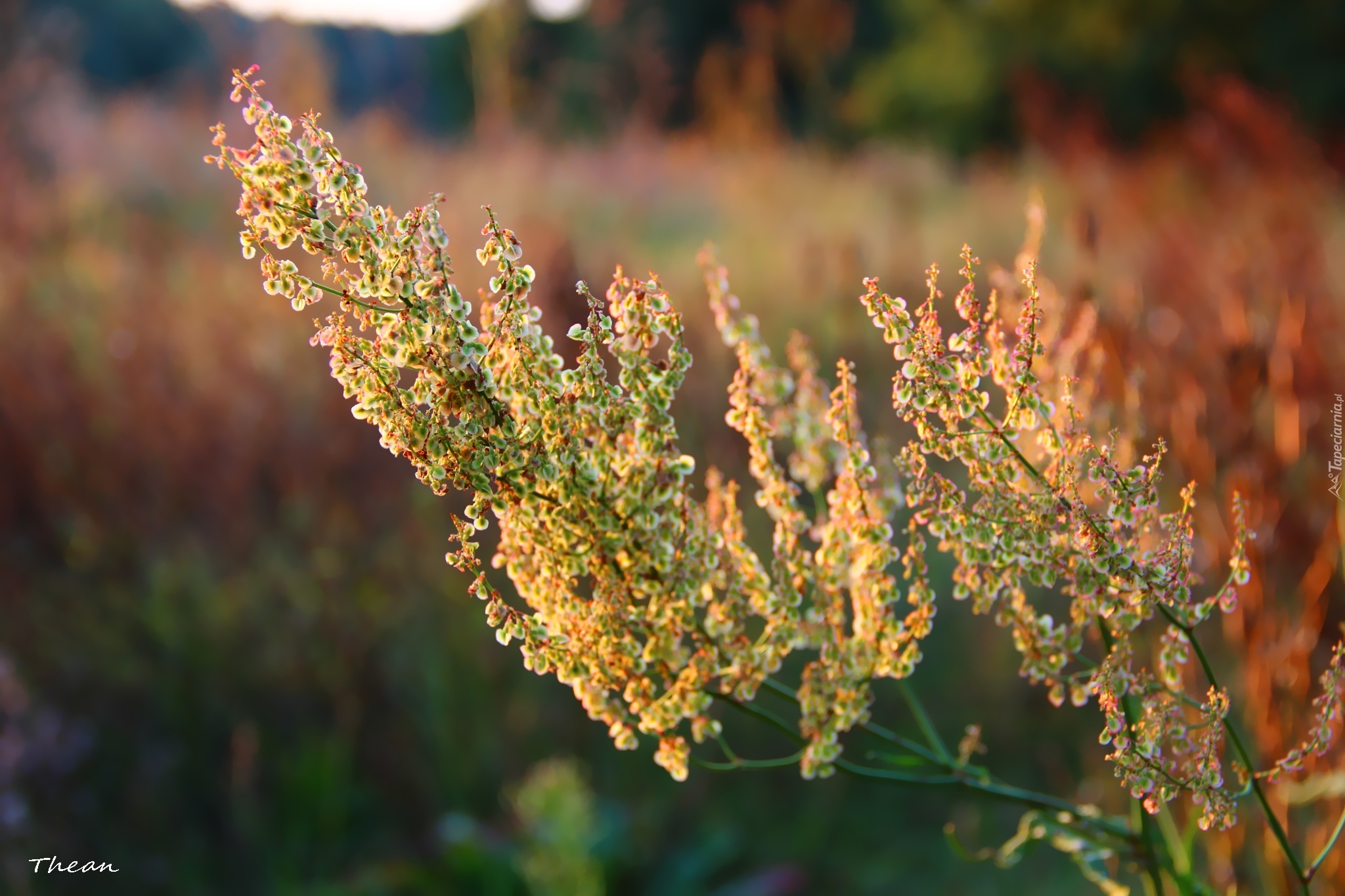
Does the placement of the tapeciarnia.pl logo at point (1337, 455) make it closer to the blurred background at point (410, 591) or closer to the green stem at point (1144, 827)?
the blurred background at point (410, 591)

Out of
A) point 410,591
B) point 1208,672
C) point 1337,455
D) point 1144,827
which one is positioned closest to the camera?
point 1208,672

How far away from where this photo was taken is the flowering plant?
765 mm

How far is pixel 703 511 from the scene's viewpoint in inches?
36.9

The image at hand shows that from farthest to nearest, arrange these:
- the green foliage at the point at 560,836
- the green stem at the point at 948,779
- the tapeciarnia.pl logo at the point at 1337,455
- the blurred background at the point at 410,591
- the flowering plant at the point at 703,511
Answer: the blurred background at the point at 410,591
the green foliage at the point at 560,836
the tapeciarnia.pl logo at the point at 1337,455
the green stem at the point at 948,779
the flowering plant at the point at 703,511

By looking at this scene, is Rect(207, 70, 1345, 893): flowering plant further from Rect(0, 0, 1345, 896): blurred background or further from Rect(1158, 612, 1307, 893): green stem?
Rect(0, 0, 1345, 896): blurred background

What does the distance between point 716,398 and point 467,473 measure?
356 cm

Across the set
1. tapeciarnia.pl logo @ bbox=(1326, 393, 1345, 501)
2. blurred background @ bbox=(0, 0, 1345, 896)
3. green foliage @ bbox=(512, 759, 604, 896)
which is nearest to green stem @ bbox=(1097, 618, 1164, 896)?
blurred background @ bbox=(0, 0, 1345, 896)

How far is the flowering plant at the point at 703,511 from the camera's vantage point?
0.77 m

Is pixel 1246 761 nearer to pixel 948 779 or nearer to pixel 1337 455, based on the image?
pixel 948 779

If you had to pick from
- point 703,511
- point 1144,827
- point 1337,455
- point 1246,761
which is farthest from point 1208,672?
point 1337,455

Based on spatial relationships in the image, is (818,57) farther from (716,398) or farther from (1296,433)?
(1296,433)

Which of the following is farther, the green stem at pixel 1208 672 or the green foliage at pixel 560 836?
the green foliage at pixel 560 836

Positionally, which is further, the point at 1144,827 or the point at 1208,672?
the point at 1144,827

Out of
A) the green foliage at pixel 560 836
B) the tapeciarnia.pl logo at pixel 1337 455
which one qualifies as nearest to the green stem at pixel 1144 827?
the tapeciarnia.pl logo at pixel 1337 455
